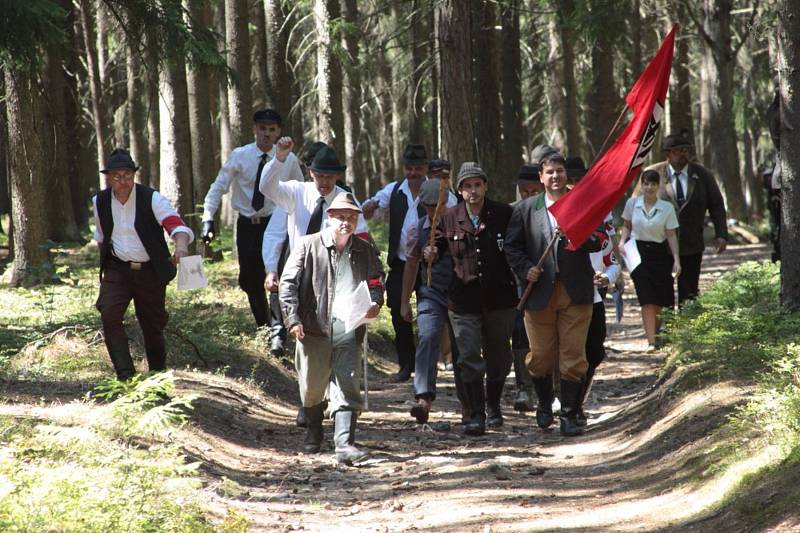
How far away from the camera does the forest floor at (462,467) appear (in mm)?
6949

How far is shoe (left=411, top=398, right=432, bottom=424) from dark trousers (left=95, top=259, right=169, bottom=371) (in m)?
2.27

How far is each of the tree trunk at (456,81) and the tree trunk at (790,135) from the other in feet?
14.1

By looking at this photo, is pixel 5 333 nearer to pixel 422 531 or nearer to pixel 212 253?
pixel 422 531

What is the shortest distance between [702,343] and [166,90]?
1221 centimetres

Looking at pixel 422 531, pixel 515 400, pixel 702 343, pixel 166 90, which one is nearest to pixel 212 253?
pixel 166 90

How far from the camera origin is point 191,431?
8945mm

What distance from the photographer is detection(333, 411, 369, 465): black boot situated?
346 inches

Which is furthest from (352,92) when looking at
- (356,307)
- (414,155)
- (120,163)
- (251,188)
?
(356,307)

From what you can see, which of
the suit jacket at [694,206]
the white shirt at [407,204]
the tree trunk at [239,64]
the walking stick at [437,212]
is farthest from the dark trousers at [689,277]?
the tree trunk at [239,64]

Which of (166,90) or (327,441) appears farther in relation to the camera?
(166,90)

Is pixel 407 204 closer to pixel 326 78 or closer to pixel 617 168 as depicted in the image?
pixel 617 168

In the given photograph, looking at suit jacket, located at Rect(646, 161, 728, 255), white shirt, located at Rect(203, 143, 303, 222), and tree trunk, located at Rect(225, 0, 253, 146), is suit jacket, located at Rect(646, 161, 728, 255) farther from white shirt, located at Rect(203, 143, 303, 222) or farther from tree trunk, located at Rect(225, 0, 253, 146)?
tree trunk, located at Rect(225, 0, 253, 146)

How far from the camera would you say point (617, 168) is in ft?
30.2

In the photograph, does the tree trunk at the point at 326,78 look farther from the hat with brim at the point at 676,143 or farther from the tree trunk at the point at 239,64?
the hat with brim at the point at 676,143
